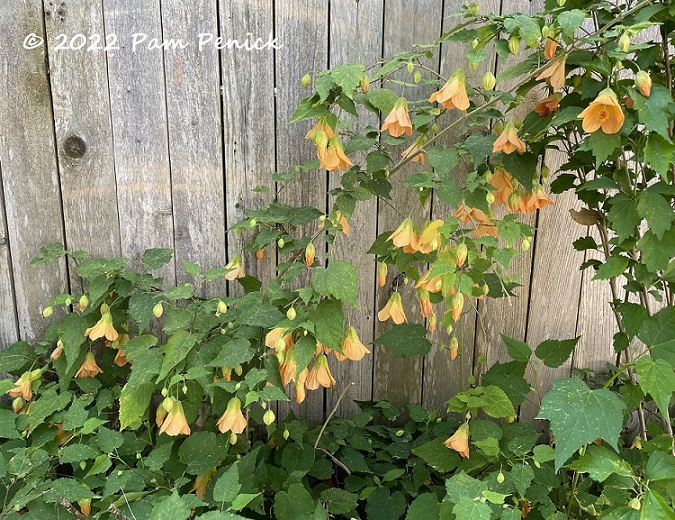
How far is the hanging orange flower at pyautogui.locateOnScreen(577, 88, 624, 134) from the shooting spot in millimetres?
1220

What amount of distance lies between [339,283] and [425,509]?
0.70 m

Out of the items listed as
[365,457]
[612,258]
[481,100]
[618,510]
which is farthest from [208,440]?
[481,100]

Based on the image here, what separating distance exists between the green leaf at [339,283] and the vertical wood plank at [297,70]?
629 mm

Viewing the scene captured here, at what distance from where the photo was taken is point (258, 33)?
1.76m

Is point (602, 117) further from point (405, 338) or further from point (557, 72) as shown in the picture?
point (405, 338)

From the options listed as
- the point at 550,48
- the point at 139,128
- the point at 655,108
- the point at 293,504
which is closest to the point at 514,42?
the point at 550,48

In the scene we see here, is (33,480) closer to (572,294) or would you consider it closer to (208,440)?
(208,440)

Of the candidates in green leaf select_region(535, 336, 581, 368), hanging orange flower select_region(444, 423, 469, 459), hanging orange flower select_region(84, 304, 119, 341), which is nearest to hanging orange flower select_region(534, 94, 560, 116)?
green leaf select_region(535, 336, 581, 368)

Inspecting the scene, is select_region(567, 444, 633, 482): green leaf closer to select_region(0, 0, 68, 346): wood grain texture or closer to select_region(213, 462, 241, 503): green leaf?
select_region(213, 462, 241, 503): green leaf

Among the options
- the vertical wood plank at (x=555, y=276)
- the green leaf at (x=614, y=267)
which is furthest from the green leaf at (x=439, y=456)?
the green leaf at (x=614, y=267)

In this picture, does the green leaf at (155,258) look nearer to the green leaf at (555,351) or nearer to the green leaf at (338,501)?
the green leaf at (338,501)

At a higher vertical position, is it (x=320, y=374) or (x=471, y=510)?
(x=320, y=374)

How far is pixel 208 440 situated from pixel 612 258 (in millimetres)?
1170

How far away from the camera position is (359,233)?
6.42ft
